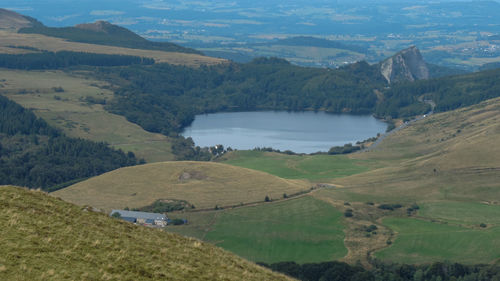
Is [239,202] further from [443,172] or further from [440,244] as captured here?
[443,172]

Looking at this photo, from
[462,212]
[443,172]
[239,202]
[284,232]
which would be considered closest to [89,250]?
[284,232]

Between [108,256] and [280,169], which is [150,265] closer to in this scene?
[108,256]

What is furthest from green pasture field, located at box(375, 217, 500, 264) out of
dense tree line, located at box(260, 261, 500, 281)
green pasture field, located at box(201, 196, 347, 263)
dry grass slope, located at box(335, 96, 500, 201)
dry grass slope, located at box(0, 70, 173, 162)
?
dry grass slope, located at box(0, 70, 173, 162)

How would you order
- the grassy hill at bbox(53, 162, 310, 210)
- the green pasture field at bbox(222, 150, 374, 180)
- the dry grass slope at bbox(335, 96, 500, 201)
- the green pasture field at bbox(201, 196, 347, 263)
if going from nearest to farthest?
the green pasture field at bbox(201, 196, 347, 263), the grassy hill at bbox(53, 162, 310, 210), the dry grass slope at bbox(335, 96, 500, 201), the green pasture field at bbox(222, 150, 374, 180)

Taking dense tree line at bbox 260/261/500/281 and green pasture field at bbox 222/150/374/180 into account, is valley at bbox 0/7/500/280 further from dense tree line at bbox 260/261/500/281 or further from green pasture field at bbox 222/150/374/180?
dense tree line at bbox 260/261/500/281

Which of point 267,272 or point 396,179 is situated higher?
point 267,272

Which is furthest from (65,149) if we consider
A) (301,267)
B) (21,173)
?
(301,267)
